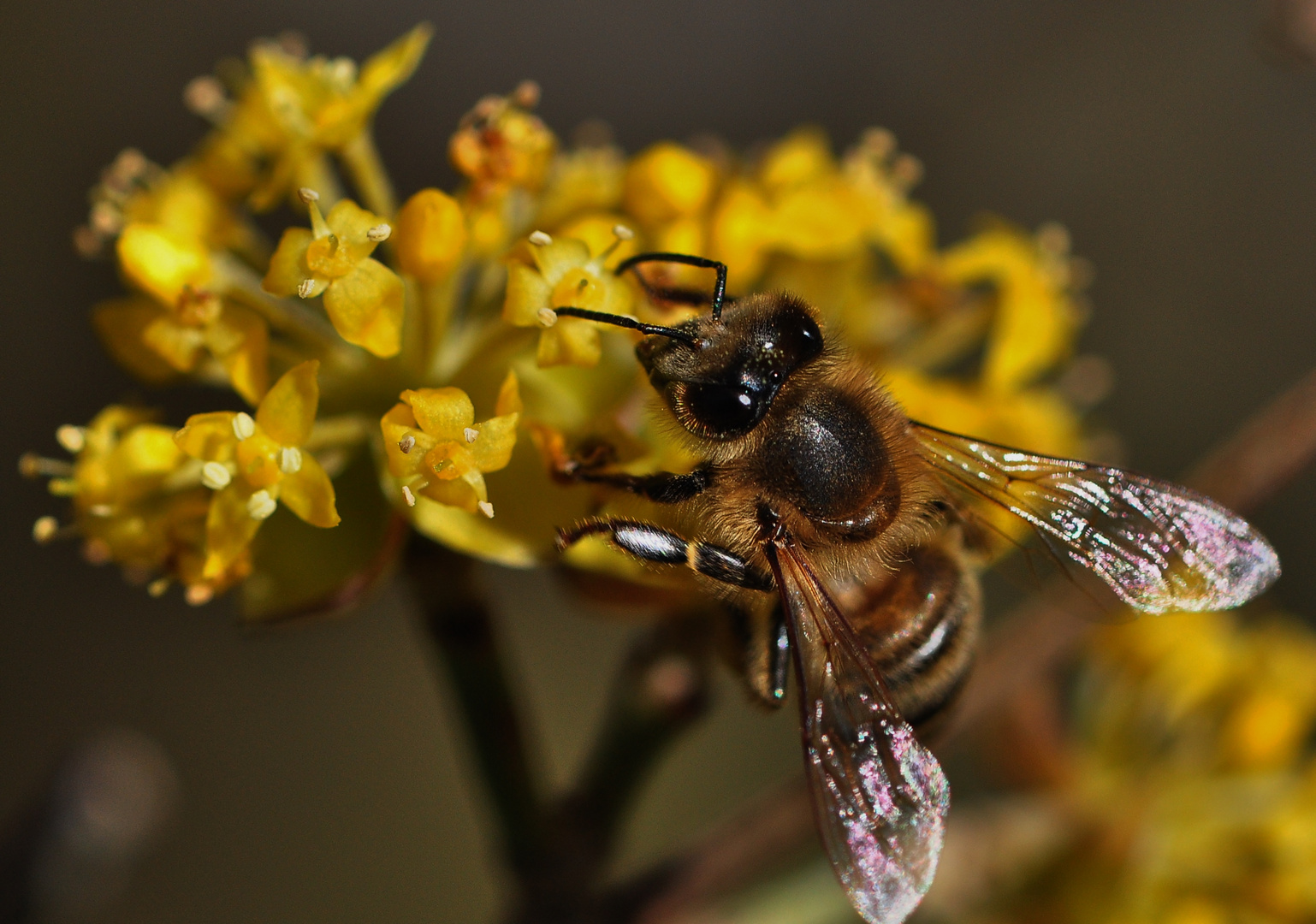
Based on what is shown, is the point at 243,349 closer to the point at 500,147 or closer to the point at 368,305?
the point at 368,305

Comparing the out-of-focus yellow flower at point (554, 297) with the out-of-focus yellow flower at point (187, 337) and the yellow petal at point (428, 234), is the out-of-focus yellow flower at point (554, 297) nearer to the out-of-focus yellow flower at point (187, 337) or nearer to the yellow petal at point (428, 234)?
the yellow petal at point (428, 234)

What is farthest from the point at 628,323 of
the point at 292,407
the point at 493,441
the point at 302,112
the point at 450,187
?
the point at 450,187

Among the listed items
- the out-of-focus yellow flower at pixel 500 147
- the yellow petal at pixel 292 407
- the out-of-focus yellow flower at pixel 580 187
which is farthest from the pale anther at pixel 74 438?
the out-of-focus yellow flower at pixel 580 187

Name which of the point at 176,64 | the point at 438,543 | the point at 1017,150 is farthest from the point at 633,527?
the point at 1017,150

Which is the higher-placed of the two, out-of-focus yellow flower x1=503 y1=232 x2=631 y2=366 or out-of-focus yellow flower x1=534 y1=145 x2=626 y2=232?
out-of-focus yellow flower x1=503 y1=232 x2=631 y2=366

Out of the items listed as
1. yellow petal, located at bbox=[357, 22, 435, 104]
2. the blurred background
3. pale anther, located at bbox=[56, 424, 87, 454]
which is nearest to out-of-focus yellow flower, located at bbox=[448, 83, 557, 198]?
yellow petal, located at bbox=[357, 22, 435, 104]

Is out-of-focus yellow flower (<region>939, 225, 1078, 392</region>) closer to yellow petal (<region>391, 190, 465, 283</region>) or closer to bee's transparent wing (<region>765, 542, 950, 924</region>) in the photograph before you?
bee's transparent wing (<region>765, 542, 950, 924</region>)
